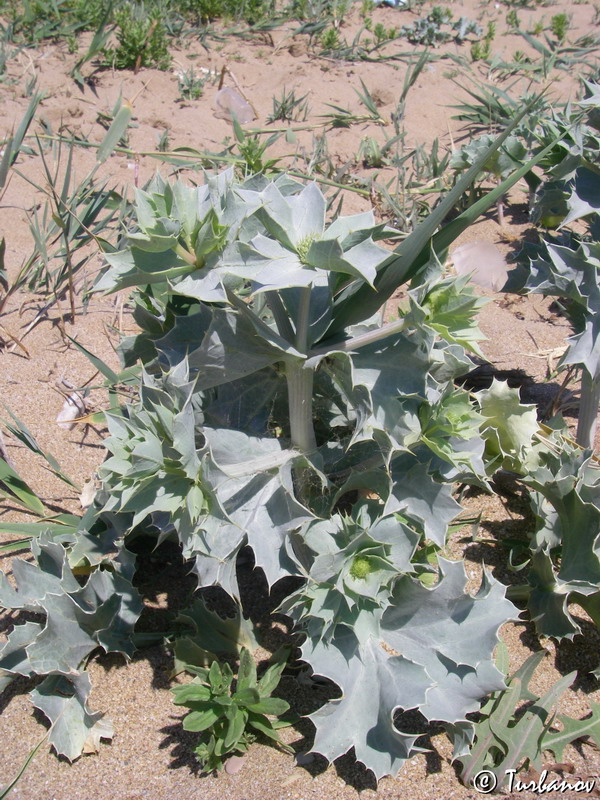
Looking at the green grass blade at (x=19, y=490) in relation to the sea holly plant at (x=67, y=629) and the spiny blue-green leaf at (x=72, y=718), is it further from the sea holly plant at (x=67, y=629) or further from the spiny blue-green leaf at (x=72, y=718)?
the spiny blue-green leaf at (x=72, y=718)

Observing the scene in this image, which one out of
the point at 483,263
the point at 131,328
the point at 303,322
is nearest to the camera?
the point at 303,322

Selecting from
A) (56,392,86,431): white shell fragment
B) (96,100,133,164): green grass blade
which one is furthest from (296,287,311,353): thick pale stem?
(96,100,133,164): green grass blade

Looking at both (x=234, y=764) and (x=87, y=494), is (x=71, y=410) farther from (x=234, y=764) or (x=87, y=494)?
(x=234, y=764)

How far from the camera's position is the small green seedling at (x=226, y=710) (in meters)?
1.52

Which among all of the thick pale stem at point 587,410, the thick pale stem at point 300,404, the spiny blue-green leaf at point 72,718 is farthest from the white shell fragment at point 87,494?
the thick pale stem at point 587,410

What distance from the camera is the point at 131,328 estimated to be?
2697mm

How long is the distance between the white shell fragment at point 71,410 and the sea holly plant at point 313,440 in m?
0.86

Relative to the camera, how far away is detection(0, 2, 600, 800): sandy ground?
1573 mm

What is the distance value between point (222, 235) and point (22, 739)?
47.6 inches

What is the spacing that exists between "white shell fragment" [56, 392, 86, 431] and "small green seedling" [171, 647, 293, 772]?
3.48 feet

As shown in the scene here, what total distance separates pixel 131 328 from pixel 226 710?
1547 mm

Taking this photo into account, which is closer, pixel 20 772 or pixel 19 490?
pixel 20 772

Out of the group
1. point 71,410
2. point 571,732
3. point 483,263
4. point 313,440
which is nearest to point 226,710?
point 313,440

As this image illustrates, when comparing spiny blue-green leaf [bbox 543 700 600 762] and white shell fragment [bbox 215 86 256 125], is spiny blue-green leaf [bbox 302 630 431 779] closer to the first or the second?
spiny blue-green leaf [bbox 543 700 600 762]
